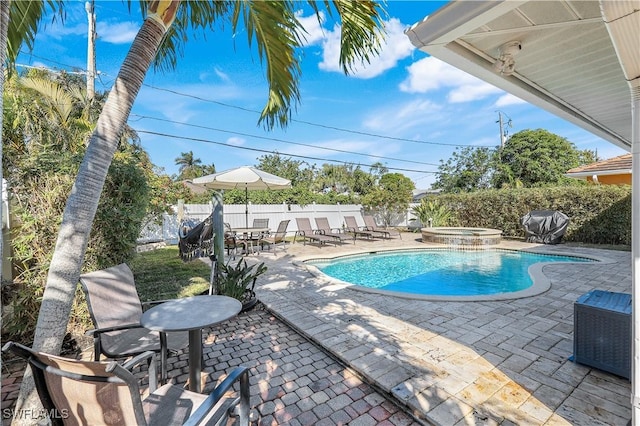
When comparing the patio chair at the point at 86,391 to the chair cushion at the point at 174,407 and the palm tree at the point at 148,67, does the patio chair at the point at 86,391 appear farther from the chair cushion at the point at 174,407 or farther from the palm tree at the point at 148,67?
the palm tree at the point at 148,67

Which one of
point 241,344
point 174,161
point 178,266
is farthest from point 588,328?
point 174,161

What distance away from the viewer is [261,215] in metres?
14.8

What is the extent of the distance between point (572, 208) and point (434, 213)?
5.65 metres

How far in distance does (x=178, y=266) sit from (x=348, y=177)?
3122 cm

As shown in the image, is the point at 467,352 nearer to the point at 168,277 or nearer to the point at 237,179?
the point at 168,277

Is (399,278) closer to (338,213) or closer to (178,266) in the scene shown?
(178,266)

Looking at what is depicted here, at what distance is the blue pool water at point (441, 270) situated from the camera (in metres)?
6.96

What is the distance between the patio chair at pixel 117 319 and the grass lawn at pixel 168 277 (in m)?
1.40

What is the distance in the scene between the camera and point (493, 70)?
2607 mm

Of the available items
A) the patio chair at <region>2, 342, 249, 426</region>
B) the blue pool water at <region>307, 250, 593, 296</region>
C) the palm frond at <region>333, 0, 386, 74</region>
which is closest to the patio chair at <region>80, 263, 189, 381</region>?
the patio chair at <region>2, 342, 249, 426</region>

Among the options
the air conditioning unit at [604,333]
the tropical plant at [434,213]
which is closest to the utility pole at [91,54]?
the air conditioning unit at [604,333]

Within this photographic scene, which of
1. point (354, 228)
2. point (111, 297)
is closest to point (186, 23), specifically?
point (111, 297)

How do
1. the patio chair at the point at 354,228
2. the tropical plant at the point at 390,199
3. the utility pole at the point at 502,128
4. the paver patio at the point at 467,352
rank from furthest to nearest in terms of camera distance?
the utility pole at the point at 502,128
the tropical plant at the point at 390,199
the patio chair at the point at 354,228
the paver patio at the point at 467,352

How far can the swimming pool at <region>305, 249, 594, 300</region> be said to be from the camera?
6.62 meters
